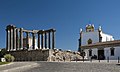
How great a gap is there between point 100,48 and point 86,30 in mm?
17891

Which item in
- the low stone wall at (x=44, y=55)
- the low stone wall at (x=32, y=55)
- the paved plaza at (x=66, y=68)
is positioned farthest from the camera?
the low stone wall at (x=32, y=55)

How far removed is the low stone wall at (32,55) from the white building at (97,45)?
11180mm

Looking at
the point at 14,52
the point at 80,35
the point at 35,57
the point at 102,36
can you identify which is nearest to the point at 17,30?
the point at 14,52

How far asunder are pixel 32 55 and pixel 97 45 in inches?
603

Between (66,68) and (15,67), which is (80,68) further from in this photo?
(15,67)

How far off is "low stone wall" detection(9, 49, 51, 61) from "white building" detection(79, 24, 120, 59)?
11180 mm

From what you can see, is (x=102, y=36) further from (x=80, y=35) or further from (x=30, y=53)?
(x=30, y=53)

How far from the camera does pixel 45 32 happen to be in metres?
66.4

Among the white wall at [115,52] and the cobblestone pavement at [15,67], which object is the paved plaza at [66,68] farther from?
the white wall at [115,52]

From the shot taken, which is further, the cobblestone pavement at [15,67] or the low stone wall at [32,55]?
the low stone wall at [32,55]

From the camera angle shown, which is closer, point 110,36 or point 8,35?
point 8,35

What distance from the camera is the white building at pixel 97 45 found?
177 ft

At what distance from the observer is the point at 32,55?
52812 millimetres

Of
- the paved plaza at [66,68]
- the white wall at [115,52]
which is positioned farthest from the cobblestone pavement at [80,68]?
the white wall at [115,52]
